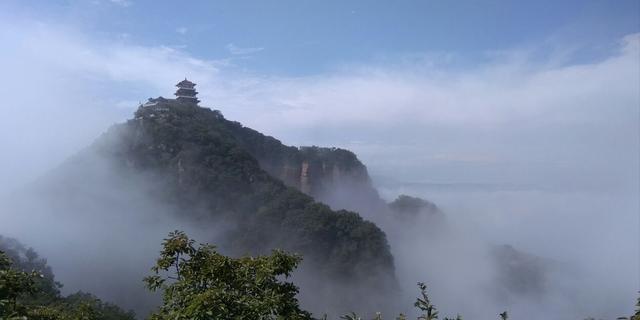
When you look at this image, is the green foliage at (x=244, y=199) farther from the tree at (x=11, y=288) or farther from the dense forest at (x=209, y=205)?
the tree at (x=11, y=288)

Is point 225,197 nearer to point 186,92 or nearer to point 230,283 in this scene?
point 186,92

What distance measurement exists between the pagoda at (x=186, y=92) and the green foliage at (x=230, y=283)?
8881cm

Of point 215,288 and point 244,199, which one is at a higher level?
point 244,199

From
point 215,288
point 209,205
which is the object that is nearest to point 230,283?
point 215,288

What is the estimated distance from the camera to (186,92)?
94.1 meters

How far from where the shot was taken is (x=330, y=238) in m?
69.9

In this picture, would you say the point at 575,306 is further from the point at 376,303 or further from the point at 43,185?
the point at 43,185

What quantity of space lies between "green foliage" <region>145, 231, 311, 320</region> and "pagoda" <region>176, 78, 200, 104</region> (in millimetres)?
88810

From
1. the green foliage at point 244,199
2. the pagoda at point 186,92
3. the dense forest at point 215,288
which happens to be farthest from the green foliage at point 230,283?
the pagoda at point 186,92

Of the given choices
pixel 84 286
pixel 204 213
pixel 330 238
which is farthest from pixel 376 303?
pixel 84 286

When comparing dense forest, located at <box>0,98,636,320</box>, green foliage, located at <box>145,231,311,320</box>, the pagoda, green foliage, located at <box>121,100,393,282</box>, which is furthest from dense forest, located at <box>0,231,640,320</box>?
the pagoda

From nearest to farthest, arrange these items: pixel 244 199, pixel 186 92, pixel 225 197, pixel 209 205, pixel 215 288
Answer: pixel 215 288 < pixel 209 205 < pixel 225 197 < pixel 244 199 < pixel 186 92

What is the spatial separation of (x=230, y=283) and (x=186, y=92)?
90.4m

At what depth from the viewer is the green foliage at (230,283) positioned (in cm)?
692
